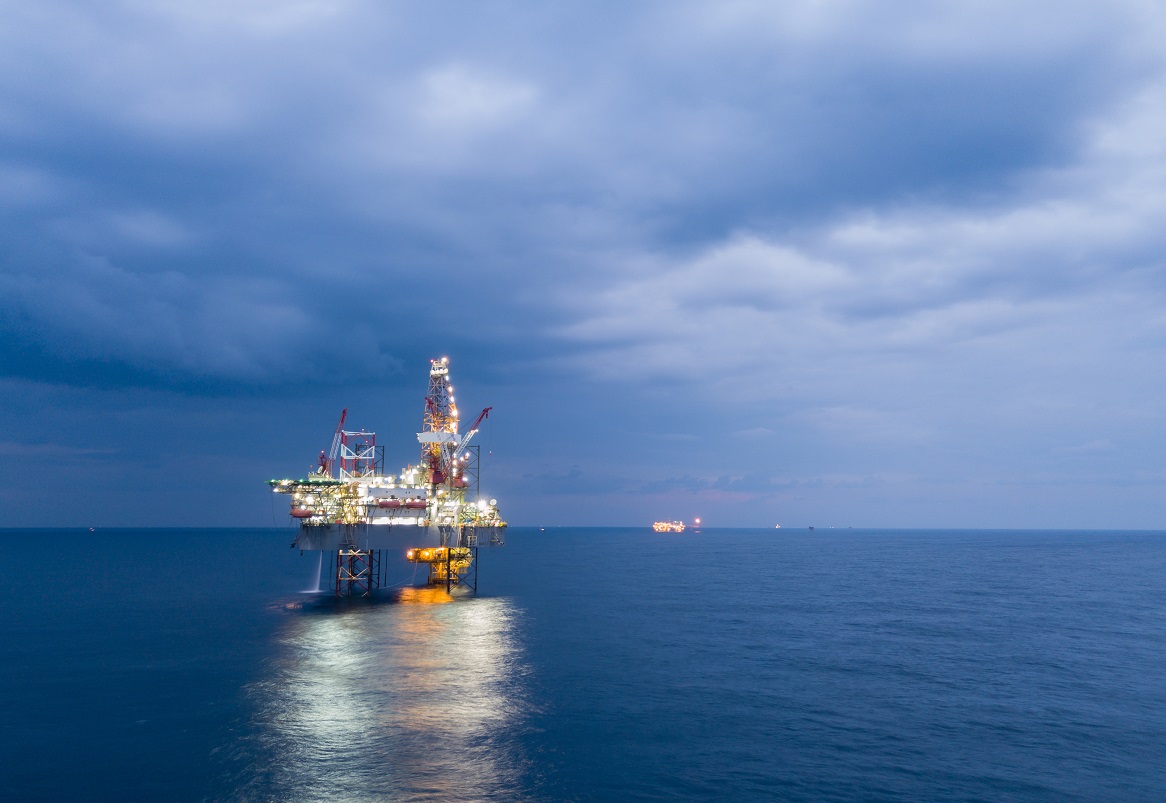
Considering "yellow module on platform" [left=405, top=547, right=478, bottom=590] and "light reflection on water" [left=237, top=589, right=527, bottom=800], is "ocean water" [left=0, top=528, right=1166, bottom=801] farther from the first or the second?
"yellow module on platform" [left=405, top=547, right=478, bottom=590]

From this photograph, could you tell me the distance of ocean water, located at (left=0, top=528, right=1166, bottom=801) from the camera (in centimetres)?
3650

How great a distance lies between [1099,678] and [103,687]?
8344 cm

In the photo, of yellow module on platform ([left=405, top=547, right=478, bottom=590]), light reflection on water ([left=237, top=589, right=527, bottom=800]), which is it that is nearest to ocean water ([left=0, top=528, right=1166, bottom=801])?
light reflection on water ([left=237, top=589, right=527, bottom=800])

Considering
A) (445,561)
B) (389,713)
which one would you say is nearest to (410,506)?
(445,561)

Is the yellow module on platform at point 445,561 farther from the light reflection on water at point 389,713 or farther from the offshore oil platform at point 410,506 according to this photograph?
the light reflection on water at point 389,713

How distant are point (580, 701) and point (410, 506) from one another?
55728 millimetres

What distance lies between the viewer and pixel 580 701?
166 feet

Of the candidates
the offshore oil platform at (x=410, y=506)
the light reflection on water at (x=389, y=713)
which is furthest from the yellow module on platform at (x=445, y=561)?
the light reflection on water at (x=389, y=713)

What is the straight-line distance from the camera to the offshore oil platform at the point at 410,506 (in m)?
96.1

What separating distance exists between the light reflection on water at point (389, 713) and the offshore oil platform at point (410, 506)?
17.6 meters

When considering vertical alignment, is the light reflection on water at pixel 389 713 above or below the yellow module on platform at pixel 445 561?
below

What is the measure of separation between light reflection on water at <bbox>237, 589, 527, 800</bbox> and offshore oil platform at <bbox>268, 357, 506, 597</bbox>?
1763 centimetres

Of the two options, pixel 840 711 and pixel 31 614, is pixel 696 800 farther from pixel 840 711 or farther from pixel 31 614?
pixel 31 614

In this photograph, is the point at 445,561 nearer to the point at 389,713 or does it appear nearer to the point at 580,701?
the point at 580,701
